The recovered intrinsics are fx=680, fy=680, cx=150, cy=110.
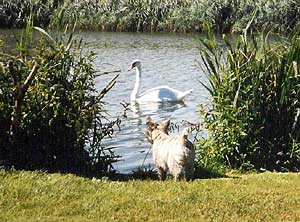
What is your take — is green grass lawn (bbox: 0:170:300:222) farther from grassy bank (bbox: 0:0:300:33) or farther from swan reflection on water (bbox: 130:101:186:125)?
grassy bank (bbox: 0:0:300:33)

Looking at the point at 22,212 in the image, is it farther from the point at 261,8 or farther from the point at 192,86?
the point at 261,8

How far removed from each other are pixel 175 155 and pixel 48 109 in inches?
59.1

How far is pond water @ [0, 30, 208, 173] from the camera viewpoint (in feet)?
34.8

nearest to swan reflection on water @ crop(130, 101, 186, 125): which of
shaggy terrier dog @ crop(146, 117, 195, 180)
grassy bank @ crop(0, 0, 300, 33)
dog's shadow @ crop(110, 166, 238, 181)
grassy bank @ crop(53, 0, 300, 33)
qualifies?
dog's shadow @ crop(110, 166, 238, 181)

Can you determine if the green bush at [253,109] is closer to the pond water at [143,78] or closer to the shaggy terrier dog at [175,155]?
the shaggy terrier dog at [175,155]

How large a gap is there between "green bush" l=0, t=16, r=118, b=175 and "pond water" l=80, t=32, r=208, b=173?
59.3 inches

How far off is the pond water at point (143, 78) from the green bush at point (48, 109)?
1153 millimetres

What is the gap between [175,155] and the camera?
7.29 metres

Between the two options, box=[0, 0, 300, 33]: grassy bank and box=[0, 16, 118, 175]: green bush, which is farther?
box=[0, 0, 300, 33]: grassy bank

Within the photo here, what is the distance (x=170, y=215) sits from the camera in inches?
235

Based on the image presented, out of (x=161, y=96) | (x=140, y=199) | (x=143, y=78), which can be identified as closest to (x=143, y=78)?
(x=143, y=78)

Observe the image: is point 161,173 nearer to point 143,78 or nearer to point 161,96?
point 161,96

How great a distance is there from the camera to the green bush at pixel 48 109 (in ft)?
24.5

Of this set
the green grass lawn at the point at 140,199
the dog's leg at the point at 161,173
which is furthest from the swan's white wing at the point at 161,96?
the green grass lawn at the point at 140,199
